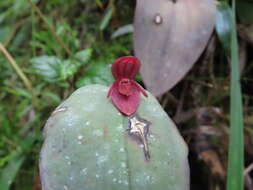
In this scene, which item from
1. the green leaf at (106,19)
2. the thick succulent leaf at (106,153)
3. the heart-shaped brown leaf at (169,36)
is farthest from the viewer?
the green leaf at (106,19)

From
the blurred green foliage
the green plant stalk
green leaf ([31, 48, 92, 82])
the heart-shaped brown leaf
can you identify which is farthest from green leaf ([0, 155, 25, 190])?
the green plant stalk

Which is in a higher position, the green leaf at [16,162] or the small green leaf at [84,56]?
the small green leaf at [84,56]

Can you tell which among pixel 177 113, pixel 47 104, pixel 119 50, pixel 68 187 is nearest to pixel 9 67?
pixel 47 104

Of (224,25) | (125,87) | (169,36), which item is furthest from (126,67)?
(224,25)

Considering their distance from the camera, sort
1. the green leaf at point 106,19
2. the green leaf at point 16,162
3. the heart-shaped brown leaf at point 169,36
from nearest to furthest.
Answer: the heart-shaped brown leaf at point 169,36, the green leaf at point 16,162, the green leaf at point 106,19

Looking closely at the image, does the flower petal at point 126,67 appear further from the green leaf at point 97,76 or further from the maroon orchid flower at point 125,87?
the green leaf at point 97,76

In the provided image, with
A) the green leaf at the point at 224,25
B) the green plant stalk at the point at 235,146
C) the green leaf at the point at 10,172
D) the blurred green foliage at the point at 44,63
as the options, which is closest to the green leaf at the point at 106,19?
the blurred green foliage at the point at 44,63

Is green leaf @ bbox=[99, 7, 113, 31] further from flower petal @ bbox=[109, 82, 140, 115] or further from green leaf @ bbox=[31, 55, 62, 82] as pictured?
flower petal @ bbox=[109, 82, 140, 115]
